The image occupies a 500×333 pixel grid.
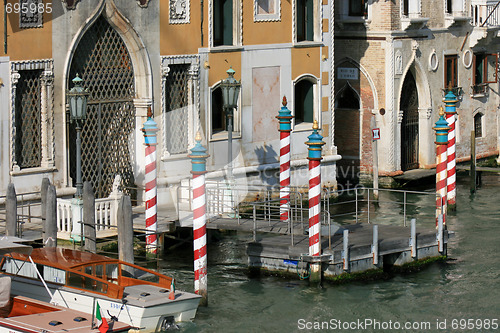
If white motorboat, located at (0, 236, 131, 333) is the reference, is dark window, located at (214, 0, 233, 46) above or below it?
above

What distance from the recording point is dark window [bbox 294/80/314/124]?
29.3m

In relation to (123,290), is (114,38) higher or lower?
higher

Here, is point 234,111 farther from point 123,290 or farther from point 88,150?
point 123,290

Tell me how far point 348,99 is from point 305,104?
3182 mm

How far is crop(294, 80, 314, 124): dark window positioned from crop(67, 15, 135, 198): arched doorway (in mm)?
5053

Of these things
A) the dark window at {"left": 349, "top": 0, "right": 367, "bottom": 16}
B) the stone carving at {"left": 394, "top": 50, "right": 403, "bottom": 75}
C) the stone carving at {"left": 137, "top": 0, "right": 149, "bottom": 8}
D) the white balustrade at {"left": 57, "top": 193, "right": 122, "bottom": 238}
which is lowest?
the white balustrade at {"left": 57, "top": 193, "right": 122, "bottom": 238}

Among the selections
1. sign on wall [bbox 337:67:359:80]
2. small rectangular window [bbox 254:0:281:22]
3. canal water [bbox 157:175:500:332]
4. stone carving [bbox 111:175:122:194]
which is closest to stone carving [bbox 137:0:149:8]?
small rectangular window [bbox 254:0:281:22]

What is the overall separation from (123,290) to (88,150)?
5.96m

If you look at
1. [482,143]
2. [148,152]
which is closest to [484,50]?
[482,143]

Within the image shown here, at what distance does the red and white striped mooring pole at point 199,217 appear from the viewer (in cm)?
2017

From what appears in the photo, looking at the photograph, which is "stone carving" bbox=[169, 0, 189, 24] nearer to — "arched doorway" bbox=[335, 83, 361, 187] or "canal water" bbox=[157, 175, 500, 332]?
"canal water" bbox=[157, 175, 500, 332]

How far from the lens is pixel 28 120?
23.6 m

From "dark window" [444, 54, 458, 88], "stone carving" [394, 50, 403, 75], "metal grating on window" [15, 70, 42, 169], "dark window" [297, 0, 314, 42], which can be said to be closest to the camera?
"metal grating on window" [15, 70, 42, 169]

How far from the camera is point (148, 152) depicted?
73.8ft
